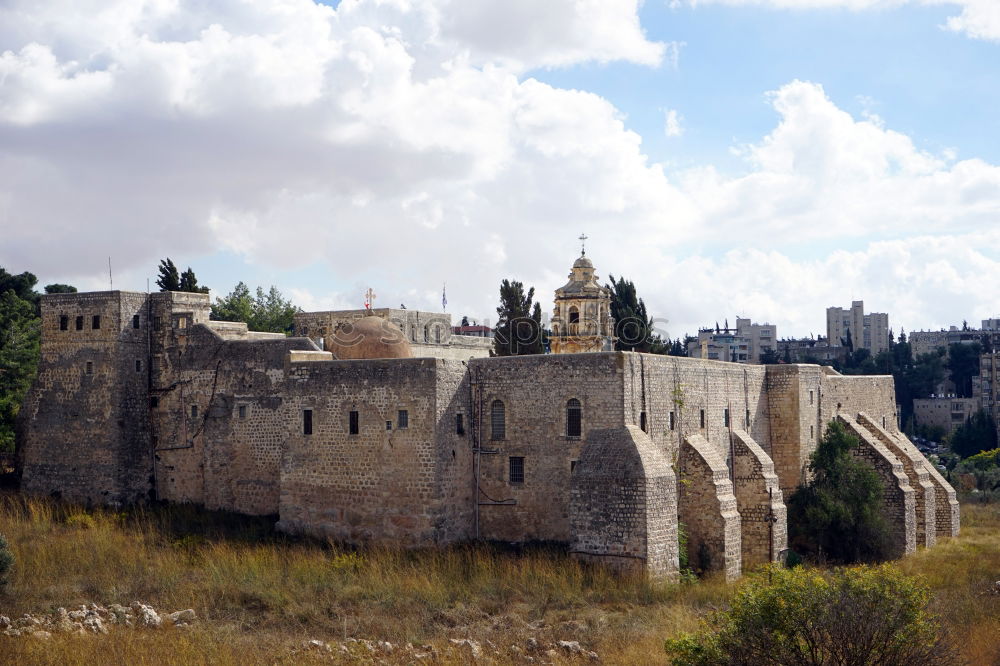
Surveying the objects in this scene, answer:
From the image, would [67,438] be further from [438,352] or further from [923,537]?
[923,537]

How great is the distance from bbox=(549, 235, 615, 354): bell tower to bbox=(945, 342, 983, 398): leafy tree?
230ft

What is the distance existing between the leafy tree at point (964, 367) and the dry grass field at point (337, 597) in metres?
72.1

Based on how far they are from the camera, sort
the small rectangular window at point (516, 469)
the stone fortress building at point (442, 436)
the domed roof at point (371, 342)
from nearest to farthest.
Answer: the stone fortress building at point (442, 436)
the small rectangular window at point (516, 469)
the domed roof at point (371, 342)

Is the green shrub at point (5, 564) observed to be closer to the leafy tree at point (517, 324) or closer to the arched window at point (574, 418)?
the arched window at point (574, 418)

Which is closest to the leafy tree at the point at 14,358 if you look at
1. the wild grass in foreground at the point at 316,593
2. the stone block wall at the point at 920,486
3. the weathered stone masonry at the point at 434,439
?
the weathered stone masonry at the point at 434,439

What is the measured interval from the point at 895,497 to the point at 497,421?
12733 mm

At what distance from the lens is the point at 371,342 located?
26.9 m

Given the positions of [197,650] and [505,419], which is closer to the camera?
[197,650]

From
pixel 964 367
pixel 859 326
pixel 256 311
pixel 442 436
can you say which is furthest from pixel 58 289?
pixel 859 326

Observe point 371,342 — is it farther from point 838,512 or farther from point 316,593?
point 838,512

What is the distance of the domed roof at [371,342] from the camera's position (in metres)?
26.8

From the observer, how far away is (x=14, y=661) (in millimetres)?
16344

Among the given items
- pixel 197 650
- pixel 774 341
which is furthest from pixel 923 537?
pixel 774 341

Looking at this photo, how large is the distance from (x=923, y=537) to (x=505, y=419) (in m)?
14.7
